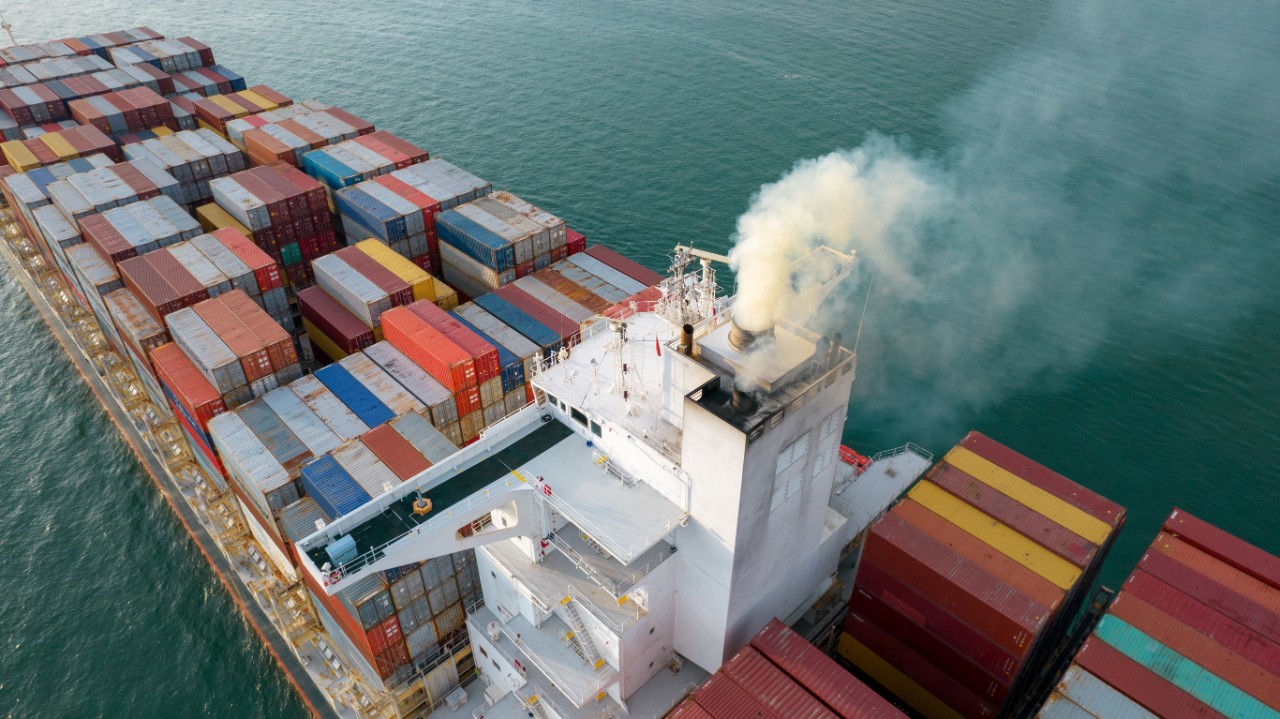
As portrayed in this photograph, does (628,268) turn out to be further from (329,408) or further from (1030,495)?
(1030,495)

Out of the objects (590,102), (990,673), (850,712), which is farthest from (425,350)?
(590,102)

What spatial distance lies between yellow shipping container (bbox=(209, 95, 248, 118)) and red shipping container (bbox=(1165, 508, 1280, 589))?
85.2 meters

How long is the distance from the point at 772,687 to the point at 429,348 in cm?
2686

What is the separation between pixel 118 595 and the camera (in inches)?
1861

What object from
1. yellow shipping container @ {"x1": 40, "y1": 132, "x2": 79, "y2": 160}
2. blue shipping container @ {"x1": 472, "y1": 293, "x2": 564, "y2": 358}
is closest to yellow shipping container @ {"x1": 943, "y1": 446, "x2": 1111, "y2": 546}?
blue shipping container @ {"x1": 472, "y1": 293, "x2": 564, "y2": 358}

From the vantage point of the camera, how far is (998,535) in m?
33.5

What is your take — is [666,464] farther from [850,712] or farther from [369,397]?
[369,397]

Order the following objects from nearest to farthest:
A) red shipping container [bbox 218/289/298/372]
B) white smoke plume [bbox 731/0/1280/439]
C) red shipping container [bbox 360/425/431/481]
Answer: red shipping container [bbox 360/425/431/481] < red shipping container [bbox 218/289/298/372] < white smoke plume [bbox 731/0/1280/439]

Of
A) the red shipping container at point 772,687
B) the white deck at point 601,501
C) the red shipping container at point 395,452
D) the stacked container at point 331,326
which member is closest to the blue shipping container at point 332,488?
the red shipping container at point 395,452

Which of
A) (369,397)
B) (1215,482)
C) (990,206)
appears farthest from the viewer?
(990,206)

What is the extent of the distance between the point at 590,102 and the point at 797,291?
81.6 metres

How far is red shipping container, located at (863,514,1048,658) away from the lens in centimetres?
2995

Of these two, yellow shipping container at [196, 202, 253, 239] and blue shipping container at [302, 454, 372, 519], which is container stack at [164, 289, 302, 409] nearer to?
blue shipping container at [302, 454, 372, 519]

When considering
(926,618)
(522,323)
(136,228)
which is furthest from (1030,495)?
(136,228)
